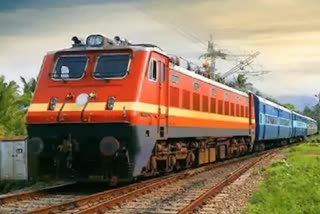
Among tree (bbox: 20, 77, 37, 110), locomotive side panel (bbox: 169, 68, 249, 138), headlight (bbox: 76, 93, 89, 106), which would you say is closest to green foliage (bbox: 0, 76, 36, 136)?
tree (bbox: 20, 77, 37, 110)

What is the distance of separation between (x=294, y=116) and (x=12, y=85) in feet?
113

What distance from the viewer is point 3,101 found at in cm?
3144

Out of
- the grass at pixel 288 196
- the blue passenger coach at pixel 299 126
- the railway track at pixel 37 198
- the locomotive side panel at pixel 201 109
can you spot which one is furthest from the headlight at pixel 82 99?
the blue passenger coach at pixel 299 126

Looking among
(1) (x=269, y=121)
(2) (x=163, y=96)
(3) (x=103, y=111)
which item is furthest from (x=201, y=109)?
(1) (x=269, y=121)

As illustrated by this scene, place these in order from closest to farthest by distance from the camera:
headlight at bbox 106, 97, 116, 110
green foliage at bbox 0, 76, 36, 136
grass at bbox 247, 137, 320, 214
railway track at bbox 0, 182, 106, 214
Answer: grass at bbox 247, 137, 320, 214, railway track at bbox 0, 182, 106, 214, headlight at bbox 106, 97, 116, 110, green foliage at bbox 0, 76, 36, 136

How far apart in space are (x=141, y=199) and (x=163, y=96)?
3842 millimetres

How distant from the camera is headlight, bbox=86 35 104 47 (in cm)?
1544

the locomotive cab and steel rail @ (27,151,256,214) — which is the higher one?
the locomotive cab

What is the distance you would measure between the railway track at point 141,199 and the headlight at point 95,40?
11.9 feet

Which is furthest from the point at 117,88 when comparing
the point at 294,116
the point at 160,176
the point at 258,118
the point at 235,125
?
the point at 294,116

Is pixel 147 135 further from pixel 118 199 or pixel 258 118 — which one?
pixel 258 118

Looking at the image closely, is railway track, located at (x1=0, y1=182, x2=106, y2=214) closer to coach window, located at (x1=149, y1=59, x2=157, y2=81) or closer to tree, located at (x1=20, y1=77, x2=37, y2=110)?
coach window, located at (x1=149, y1=59, x2=157, y2=81)

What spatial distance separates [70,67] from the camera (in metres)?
15.4

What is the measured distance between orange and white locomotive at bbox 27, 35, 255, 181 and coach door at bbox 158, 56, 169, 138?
0.08ft
